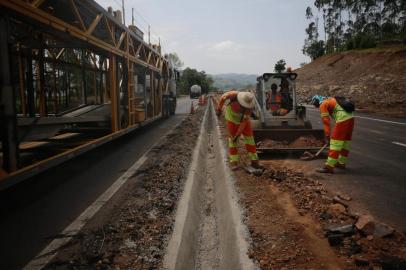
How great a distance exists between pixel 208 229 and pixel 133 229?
39.6 inches

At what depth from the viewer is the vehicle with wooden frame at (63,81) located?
4.35 meters

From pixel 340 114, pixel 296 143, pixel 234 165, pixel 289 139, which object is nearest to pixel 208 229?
pixel 234 165

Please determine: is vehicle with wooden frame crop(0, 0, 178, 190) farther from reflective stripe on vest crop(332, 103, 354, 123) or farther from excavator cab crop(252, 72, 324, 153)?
reflective stripe on vest crop(332, 103, 354, 123)

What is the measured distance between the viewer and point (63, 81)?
31.7 ft

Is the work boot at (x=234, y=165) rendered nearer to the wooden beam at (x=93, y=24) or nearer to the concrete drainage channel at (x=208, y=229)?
the concrete drainage channel at (x=208, y=229)

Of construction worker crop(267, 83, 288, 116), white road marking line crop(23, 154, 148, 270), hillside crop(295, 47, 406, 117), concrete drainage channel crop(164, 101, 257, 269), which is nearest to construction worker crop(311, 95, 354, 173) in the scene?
concrete drainage channel crop(164, 101, 257, 269)

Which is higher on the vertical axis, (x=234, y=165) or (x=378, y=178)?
(x=234, y=165)

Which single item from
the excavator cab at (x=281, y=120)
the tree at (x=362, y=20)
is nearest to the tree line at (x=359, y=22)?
the tree at (x=362, y=20)

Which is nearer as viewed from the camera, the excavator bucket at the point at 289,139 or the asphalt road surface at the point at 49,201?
the asphalt road surface at the point at 49,201

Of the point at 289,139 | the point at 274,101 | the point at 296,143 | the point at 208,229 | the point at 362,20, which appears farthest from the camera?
the point at 362,20

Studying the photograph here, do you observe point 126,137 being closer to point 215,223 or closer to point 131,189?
point 131,189

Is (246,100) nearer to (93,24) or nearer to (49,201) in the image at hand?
(93,24)

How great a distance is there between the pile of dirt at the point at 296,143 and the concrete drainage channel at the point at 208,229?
6.49 ft

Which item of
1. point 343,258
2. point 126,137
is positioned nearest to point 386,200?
point 343,258
